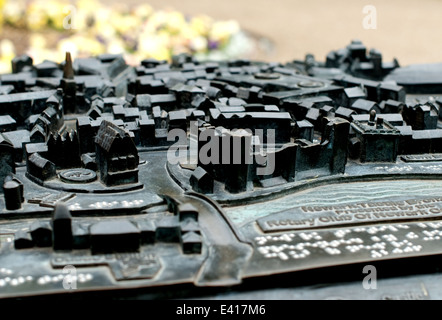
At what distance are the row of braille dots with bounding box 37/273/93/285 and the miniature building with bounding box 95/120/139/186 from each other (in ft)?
10.5

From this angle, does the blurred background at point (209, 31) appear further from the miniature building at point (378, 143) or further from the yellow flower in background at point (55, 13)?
the miniature building at point (378, 143)

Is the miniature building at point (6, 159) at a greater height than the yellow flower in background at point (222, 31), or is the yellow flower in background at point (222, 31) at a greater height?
the yellow flower in background at point (222, 31)

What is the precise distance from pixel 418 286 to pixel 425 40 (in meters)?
20.8

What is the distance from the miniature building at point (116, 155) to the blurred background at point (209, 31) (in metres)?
13.7

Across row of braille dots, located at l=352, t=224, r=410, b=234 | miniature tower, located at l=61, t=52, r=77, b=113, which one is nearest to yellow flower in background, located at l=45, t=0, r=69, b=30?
miniature tower, located at l=61, t=52, r=77, b=113

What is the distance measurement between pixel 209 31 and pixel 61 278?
841 inches

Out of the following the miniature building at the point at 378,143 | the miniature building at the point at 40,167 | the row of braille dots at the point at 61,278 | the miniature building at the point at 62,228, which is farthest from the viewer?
the miniature building at the point at 378,143

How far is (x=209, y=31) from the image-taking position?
2900cm

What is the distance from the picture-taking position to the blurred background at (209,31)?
27.2 meters

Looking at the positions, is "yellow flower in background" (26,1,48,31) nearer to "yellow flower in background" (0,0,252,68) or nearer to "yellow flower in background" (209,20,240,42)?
"yellow flower in background" (0,0,252,68)

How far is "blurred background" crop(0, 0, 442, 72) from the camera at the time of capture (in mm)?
27203

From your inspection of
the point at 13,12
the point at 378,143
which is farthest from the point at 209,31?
the point at 378,143

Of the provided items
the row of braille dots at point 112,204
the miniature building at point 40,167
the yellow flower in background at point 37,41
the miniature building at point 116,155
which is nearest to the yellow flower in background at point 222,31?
the yellow flower in background at point 37,41

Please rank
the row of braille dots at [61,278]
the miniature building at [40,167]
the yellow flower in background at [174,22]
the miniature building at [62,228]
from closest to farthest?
the row of braille dots at [61,278] → the miniature building at [62,228] → the miniature building at [40,167] → the yellow flower in background at [174,22]
